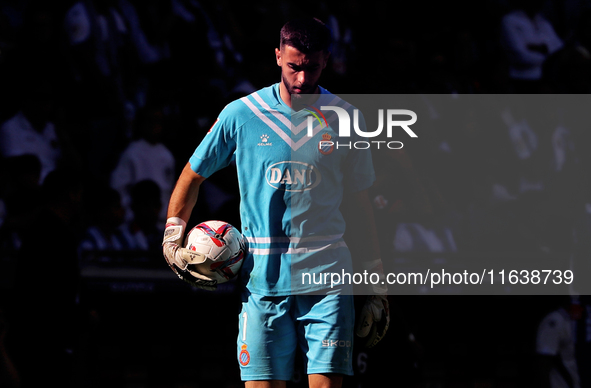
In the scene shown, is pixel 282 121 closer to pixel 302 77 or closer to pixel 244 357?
pixel 302 77

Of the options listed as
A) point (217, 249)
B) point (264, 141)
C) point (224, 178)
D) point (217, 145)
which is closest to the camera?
point (217, 249)

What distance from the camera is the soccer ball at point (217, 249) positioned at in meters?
4.29

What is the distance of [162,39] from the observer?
9742 millimetres

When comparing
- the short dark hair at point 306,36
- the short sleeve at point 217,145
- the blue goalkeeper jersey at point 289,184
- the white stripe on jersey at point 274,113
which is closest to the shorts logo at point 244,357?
the blue goalkeeper jersey at point 289,184

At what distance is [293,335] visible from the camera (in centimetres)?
438

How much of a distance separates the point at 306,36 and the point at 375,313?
5.45 ft

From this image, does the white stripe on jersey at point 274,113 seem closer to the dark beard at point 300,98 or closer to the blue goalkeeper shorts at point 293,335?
the dark beard at point 300,98

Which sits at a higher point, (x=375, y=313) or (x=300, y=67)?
(x=300, y=67)

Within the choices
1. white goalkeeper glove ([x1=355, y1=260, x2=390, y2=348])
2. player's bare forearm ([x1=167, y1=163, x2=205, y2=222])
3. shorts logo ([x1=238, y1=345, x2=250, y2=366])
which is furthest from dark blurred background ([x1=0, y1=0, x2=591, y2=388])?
white goalkeeper glove ([x1=355, y1=260, x2=390, y2=348])

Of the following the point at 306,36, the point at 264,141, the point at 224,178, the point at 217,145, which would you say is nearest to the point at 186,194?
the point at 217,145

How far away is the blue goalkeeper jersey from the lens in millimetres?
4332

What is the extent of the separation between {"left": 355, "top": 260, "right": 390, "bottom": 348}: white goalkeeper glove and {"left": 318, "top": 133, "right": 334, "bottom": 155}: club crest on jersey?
715 mm

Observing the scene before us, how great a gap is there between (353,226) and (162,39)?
5998 mm

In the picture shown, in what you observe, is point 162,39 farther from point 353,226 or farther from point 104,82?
point 353,226
